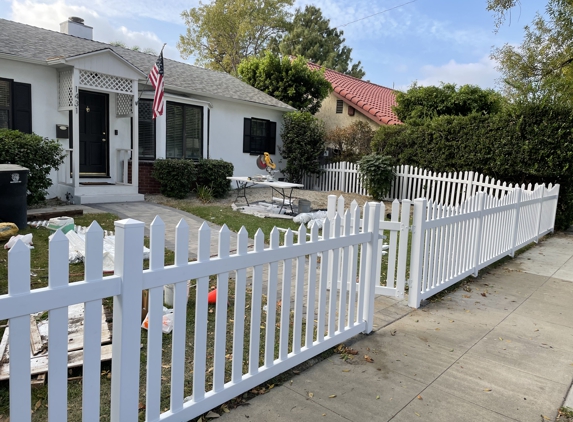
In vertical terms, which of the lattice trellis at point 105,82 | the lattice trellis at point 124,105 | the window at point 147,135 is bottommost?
the window at point 147,135

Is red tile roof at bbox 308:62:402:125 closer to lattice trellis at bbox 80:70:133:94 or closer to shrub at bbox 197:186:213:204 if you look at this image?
shrub at bbox 197:186:213:204

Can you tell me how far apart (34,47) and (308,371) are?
35.4 feet

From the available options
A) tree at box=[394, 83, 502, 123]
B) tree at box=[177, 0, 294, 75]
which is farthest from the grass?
tree at box=[177, 0, 294, 75]

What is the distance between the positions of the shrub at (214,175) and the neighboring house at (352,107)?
8.25 m

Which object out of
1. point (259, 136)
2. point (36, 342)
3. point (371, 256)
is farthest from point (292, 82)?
point (36, 342)

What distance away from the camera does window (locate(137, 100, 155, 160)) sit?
12.7 meters

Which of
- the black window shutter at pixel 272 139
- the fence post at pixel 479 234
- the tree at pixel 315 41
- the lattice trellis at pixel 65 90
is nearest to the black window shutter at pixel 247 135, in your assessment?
the black window shutter at pixel 272 139

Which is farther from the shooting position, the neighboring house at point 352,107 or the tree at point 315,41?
the tree at point 315,41

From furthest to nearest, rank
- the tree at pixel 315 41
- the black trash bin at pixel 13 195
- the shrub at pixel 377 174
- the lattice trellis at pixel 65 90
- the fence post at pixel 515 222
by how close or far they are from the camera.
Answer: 1. the tree at pixel 315 41
2. the shrub at pixel 377 174
3. the lattice trellis at pixel 65 90
4. the fence post at pixel 515 222
5. the black trash bin at pixel 13 195

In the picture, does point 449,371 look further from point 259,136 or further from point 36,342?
point 259,136

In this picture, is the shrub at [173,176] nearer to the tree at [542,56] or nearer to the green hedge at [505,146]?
the green hedge at [505,146]

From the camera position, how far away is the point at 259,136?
658 inches

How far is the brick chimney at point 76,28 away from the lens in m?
14.5

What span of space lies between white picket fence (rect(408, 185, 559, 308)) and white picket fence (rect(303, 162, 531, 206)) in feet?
7.63
